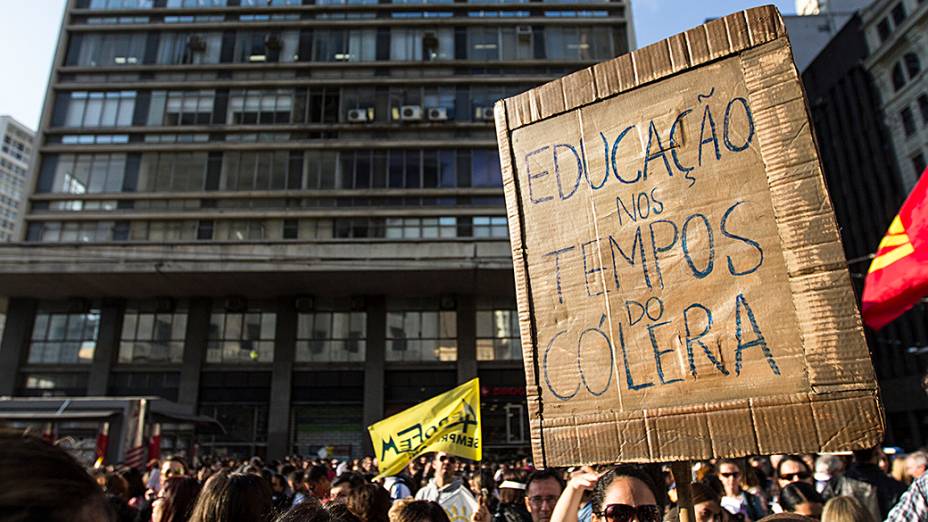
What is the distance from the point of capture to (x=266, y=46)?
3191 cm

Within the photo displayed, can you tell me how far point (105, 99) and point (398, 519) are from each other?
33.0 meters

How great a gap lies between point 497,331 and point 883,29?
85.2 feet

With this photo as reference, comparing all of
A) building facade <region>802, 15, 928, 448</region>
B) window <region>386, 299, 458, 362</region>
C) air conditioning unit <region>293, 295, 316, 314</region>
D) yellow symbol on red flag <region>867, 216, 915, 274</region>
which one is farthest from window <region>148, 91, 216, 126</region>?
building facade <region>802, 15, 928, 448</region>

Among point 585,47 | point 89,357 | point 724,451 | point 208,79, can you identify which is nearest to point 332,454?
point 89,357

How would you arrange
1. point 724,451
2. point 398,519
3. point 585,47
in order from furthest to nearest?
point 585,47 → point 398,519 → point 724,451

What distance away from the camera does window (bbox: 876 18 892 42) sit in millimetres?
33969

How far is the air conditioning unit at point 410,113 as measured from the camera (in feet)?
99.5

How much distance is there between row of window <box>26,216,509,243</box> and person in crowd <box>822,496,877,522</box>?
25.6m

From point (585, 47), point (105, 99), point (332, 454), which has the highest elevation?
point (585, 47)

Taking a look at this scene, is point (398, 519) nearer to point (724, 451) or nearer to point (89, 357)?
point (724, 451)

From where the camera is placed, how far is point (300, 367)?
28172 mm

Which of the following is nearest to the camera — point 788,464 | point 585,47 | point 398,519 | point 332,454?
point 398,519

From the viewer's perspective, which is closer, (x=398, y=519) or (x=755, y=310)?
(x=755, y=310)

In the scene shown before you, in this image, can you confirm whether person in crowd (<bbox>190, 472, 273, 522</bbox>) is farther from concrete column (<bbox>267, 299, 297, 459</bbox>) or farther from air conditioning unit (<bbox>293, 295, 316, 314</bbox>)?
air conditioning unit (<bbox>293, 295, 316, 314</bbox>)
